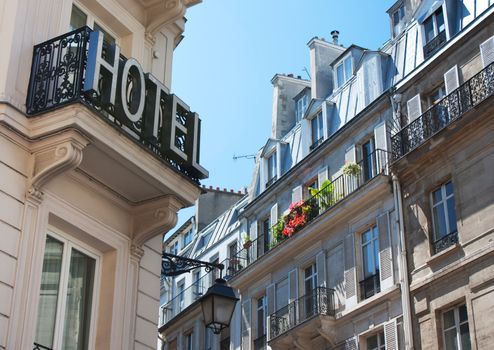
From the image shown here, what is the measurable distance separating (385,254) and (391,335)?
7.42 feet

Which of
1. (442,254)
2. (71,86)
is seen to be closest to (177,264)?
(71,86)

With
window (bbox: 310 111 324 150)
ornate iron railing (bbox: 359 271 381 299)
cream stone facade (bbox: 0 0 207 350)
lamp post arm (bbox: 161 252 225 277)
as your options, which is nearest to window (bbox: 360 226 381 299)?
ornate iron railing (bbox: 359 271 381 299)

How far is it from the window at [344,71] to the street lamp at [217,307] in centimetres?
1913

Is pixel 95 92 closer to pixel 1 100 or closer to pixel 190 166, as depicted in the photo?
pixel 1 100

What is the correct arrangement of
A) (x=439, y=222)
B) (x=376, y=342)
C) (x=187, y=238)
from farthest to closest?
1. (x=187, y=238)
2. (x=376, y=342)
3. (x=439, y=222)

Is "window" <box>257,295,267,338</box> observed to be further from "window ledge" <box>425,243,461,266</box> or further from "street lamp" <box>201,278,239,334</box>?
"street lamp" <box>201,278,239,334</box>

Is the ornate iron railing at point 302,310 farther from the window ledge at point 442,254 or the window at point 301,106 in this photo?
the window at point 301,106

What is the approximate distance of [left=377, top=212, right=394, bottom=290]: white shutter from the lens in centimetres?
2378

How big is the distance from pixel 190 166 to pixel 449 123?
13073 millimetres

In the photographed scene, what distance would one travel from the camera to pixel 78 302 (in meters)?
9.75

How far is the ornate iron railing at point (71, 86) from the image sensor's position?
923 centimetres

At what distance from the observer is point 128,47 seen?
1159 cm

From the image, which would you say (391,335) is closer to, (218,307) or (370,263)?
(370,263)

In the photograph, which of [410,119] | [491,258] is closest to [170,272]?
[491,258]
